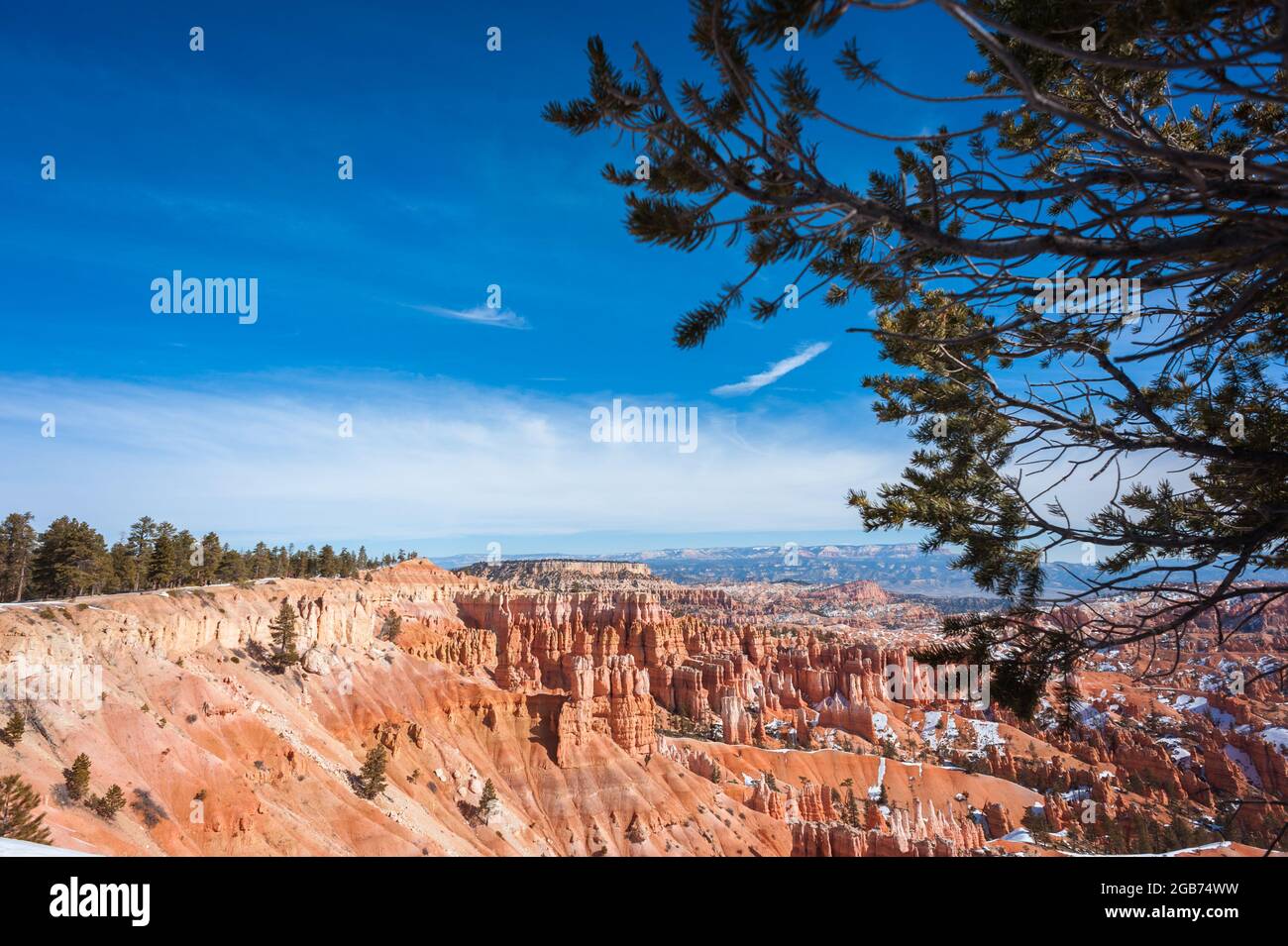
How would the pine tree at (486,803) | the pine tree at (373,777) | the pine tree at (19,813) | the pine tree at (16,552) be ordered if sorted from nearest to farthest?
the pine tree at (19,813)
the pine tree at (373,777)
the pine tree at (486,803)
the pine tree at (16,552)

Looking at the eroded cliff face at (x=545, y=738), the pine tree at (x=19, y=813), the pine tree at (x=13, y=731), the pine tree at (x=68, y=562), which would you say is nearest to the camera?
the pine tree at (x=19, y=813)

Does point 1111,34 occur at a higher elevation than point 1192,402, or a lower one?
higher

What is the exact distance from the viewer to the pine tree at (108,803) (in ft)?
56.9

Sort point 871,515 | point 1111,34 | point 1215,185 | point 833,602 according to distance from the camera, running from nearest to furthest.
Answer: point 1215,185 → point 1111,34 → point 871,515 → point 833,602

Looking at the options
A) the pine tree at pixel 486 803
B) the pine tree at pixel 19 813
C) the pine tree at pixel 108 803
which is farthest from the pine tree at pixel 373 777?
the pine tree at pixel 19 813

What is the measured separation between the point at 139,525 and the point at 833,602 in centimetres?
14458

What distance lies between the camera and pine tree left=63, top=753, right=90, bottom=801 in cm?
1719

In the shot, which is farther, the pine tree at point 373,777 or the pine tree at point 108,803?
the pine tree at point 373,777

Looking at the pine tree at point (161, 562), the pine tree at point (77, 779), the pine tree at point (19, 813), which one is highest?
the pine tree at point (161, 562)

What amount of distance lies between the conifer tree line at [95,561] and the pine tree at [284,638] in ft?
29.2

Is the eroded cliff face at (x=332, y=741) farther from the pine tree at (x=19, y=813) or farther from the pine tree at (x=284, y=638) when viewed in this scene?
the pine tree at (x=19, y=813)

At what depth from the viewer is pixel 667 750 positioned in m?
44.9

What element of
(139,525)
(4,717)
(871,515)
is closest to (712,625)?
(139,525)
